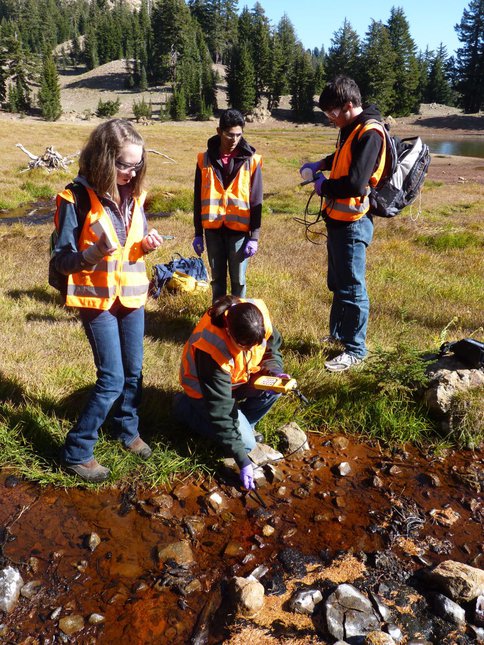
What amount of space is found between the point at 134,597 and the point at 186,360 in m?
1.51

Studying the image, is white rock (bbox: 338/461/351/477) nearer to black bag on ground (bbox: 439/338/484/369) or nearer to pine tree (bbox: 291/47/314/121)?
black bag on ground (bbox: 439/338/484/369)

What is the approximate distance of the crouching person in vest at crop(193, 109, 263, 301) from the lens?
484 cm

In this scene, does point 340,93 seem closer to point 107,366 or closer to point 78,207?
point 78,207

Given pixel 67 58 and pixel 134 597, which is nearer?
pixel 134 597

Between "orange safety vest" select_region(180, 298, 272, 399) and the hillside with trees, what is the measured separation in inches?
2948

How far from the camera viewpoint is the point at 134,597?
8.41 ft

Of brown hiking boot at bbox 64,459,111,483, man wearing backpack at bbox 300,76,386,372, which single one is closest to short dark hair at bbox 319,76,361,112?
man wearing backpack at bbox 300,76,386,372

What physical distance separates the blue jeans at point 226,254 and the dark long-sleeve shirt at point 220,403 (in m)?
2.10

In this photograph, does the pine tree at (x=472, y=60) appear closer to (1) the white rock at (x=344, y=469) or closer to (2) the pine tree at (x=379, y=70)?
(2) the pine tree at (x=379, y=70)

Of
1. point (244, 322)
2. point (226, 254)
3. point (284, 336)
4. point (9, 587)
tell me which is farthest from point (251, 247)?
point (9, 587)

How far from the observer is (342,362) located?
468 centimetres

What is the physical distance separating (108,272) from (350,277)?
250 centimetres

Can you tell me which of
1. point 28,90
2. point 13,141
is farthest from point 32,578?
point 28,90

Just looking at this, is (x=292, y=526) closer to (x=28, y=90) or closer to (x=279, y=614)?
(x=279, y=614)
